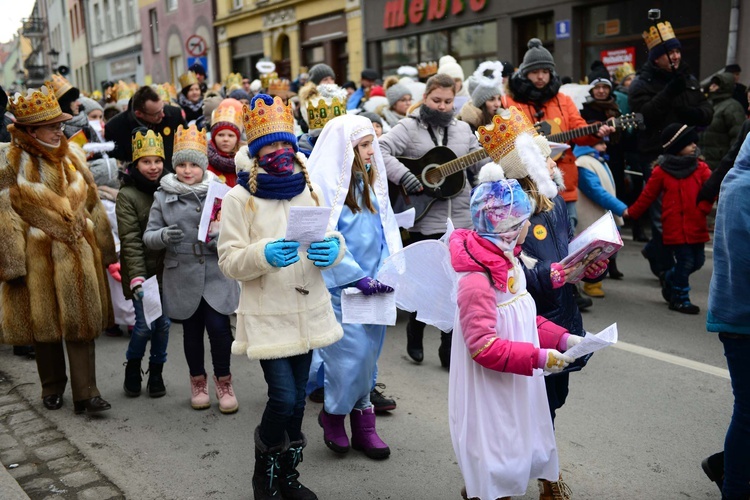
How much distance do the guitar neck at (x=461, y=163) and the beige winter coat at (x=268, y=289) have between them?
2551mm

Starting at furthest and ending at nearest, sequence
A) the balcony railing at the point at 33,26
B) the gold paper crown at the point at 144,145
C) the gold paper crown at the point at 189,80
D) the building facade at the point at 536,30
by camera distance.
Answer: the balcony railing at the point at 33,26
the building facade at the point at 536,30
the gold paper crown at the point at 189,80
the gold paper crown at the point at 144,145

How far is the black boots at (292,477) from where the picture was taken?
3967 millimetres

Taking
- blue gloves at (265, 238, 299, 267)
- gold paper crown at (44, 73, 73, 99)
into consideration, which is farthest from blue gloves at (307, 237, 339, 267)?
gold paper crown at (44, 73, 73, 99)

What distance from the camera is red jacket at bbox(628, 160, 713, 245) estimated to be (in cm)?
729

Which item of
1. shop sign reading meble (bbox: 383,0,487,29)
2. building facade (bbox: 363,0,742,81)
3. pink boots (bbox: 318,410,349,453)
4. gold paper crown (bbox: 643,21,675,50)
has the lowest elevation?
pink boots (bbox: 318,410,349,453)

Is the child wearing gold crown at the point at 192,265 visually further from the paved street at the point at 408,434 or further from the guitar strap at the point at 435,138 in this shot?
the guitar strap at the point at 435,138

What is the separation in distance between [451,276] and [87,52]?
52.7m

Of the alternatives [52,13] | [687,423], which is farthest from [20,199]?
[52,13]

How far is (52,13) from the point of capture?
65938 mm

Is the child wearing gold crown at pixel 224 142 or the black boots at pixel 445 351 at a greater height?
the child wearing gold crown at pixel 224 142

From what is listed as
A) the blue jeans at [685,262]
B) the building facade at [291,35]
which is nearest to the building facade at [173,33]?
the building facade at [291,35]

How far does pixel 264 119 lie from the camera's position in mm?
3816

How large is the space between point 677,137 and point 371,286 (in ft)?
14.2

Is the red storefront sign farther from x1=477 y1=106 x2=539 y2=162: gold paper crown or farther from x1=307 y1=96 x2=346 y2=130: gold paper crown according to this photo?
x1=477 y1=106 x2=539 y2=162: gold paper crown
